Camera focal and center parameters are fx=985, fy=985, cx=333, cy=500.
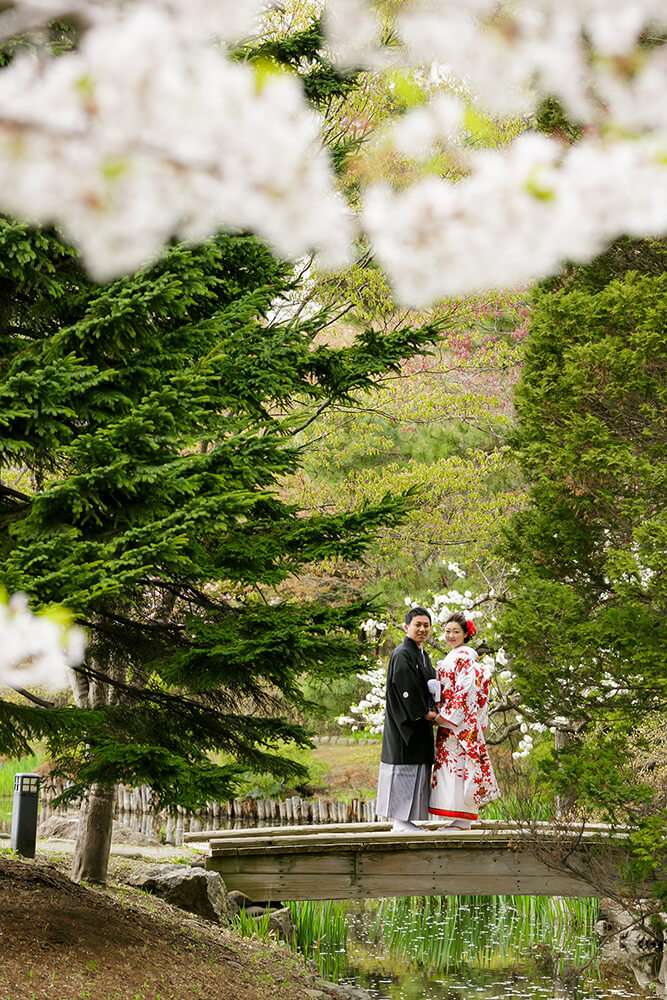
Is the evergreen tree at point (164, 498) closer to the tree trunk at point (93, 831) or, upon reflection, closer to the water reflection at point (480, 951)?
the tree trunk at point (93, 831)

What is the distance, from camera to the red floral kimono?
6.11 m

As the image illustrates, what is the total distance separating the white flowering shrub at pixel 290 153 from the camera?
138 centimetres

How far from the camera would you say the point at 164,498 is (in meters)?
5.22

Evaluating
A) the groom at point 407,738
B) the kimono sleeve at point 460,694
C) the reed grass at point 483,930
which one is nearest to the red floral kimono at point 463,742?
the kimono sleeve at point 460,694

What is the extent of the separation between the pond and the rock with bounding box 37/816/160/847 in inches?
72.9

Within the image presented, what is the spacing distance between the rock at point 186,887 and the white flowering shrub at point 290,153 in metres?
7.10

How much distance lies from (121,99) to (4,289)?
5.18m

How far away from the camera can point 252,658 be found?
5328 mm

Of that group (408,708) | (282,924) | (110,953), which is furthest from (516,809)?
(110,953)

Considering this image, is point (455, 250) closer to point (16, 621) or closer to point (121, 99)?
point (121, 99)

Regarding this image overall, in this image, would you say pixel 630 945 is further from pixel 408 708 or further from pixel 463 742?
pixel 408 708

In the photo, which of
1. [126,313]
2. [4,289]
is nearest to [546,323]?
[126,313]

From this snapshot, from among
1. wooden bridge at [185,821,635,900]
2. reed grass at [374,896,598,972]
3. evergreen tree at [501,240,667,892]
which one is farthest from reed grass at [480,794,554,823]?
evergreen tree at [501,240,667,892]

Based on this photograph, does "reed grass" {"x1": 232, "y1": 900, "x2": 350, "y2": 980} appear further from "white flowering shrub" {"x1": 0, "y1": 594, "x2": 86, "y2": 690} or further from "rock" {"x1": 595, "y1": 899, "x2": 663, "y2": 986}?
"white flowering shrub" {"x1": 0, "y1": 594, "x2": 86, "y2": 690}
